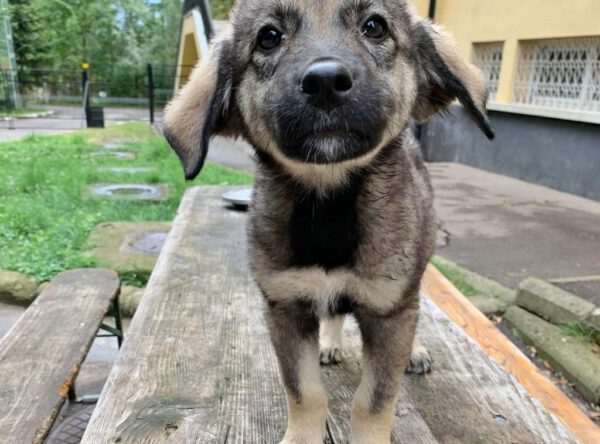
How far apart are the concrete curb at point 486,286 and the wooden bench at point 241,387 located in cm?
200

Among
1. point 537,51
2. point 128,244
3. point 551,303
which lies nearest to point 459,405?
point 551,303

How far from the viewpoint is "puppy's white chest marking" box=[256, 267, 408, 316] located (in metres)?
1.88

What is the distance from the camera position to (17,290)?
196 inches

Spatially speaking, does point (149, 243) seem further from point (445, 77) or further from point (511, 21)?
point (511, 21)

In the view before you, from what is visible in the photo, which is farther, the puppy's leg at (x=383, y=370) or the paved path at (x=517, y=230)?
the paved path at (x=517, y=230)

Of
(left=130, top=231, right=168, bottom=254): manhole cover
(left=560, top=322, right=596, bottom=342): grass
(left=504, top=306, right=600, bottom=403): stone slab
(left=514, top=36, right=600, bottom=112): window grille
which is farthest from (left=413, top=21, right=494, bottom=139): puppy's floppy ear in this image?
(left=514, top=36, right=600, bottom=112): window grille

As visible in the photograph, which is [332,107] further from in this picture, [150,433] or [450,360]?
[450,360]

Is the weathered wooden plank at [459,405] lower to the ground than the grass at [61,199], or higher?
higher

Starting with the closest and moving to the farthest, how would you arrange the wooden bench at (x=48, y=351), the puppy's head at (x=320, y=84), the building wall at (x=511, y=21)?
1. the puppy's head at (x=320, y=84)
2. the wooden bench at (x=48, y=351)
3. the building wall at (x=511, y=21)

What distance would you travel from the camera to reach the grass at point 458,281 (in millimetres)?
4914

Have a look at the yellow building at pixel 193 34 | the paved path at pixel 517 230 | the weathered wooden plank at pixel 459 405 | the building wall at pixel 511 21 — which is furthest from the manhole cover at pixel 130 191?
the weathered wooden plank at pixel 459 405

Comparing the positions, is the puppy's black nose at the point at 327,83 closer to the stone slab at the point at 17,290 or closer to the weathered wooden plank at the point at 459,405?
the weathered wooden plank at the point at 459,405

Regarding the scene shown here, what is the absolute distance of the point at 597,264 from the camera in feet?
17.6

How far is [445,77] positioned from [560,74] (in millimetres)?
7935
